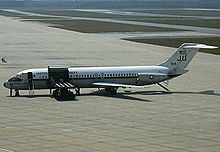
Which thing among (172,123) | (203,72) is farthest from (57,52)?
(172,123)

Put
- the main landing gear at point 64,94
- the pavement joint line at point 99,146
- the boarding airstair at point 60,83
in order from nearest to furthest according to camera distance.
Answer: the pavement joint line at point 99,146 → the main landing gear at point 64,94 → the boarding airstair at point 60,83

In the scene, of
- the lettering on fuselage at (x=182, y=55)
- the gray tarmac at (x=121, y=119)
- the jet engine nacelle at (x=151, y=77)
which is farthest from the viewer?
the lettering on fuselage at (x=182, y=55)

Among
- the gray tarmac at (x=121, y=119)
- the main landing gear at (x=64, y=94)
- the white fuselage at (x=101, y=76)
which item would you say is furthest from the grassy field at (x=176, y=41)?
the main landing gear at (x=64, y=94)

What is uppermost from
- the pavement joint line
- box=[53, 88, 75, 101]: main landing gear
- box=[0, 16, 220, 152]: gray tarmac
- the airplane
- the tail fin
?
the tail fin

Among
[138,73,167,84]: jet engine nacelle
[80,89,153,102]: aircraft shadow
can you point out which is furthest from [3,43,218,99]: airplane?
[80,89,153,102]: aircraft shadow

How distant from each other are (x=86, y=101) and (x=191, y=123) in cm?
1402

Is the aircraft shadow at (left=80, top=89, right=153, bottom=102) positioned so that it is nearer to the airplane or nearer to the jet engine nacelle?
the airplane

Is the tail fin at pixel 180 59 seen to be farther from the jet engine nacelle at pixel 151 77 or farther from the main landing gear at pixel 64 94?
the main landing gear at pixel 64 94

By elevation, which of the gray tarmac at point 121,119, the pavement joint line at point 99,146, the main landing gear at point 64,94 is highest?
the main landing gear at point 64,94

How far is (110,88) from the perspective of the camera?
212 feet

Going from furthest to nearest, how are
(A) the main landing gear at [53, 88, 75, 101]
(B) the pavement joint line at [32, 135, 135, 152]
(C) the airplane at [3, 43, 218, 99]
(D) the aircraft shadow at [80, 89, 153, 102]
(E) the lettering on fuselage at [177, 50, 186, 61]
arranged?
(E) the lettering on fuselage at [177, 50, 186, 61] < (C) the airplane at [3, 43, 218, 99] < (D) the aircraft shadow at [80, 89, 153, 102] < (A) the main landing gear at [53, 88, 75, 101] < (B) the pavement joint line at [32, 135, 135, 152]

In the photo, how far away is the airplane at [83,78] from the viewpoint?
2466 inches

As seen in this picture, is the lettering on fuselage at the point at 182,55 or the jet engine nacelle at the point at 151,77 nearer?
the jet engine nacelle at the point at 151,77

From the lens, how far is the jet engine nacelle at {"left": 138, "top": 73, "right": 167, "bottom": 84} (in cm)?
6500
